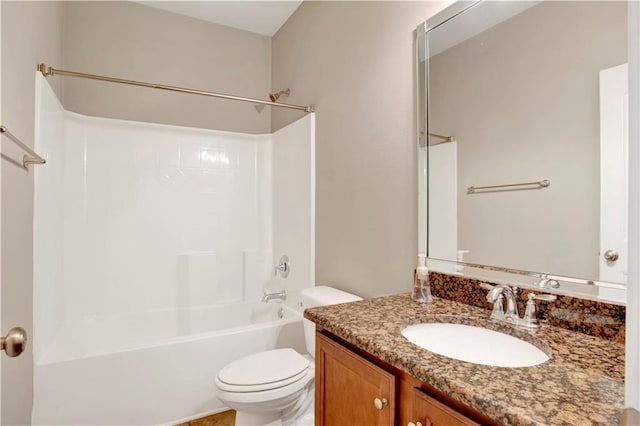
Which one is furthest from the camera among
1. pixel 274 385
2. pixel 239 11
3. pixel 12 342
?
pixel 239 11

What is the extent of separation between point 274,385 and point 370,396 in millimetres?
752

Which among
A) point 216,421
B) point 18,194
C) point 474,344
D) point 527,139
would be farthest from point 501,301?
point 18,194

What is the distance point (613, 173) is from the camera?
2.89ft

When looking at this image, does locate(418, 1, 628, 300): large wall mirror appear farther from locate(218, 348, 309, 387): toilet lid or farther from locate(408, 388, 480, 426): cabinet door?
locate(218, 348, 309, 387): toilet lid

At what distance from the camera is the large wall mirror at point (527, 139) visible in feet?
2.94

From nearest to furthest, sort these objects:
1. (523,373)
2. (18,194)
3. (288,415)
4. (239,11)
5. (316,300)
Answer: (523,373) → (18,194) → (288,415) → (316,300) → (239,11)

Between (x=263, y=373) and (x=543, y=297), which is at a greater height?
(x=543, y=297)

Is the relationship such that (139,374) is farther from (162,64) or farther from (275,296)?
(162,64)

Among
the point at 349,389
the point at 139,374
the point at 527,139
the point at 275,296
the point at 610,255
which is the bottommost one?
the point at 139,374

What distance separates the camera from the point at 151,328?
2521mm

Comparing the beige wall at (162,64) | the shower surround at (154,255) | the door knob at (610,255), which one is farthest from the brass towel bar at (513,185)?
the beige wall at (162,64)

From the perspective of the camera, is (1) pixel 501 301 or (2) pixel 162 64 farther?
(2) pixel 162 64

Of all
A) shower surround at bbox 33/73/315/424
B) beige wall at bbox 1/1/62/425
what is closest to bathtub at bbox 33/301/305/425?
shower surround at bbox 33/73/315/424

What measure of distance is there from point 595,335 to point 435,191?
0.70m
